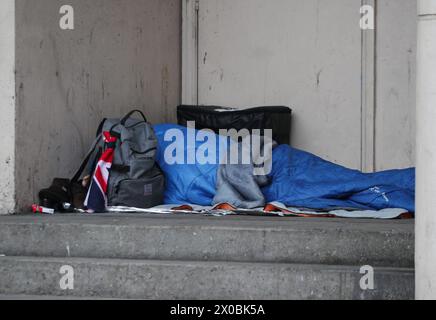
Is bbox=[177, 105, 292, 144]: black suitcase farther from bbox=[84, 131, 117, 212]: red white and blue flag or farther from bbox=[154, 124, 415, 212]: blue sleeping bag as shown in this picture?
bbox=[84, 131, 117, 212]: red white and blue flag

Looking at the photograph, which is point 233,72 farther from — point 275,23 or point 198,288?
point 198,288

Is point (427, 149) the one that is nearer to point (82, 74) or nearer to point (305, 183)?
point (305, 183)

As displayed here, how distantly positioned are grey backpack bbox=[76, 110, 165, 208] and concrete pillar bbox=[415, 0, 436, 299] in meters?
2.10

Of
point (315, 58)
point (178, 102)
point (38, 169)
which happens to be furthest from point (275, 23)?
point (38, 169)

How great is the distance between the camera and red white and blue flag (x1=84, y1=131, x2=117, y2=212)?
15.6 ft

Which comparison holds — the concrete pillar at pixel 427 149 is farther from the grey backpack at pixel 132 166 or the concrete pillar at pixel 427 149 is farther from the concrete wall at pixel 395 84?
the concrete wall at pixel 395 84

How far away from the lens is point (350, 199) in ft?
16.1

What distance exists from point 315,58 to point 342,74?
21cm

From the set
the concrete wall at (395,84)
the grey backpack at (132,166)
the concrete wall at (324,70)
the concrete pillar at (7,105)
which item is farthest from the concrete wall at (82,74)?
the concrete wall at (395,84)

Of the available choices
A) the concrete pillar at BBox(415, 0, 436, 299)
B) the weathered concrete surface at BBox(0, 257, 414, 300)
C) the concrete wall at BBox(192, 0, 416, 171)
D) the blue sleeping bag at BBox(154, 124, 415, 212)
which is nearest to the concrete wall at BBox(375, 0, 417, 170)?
the concrete wall at BBox(192, 0, 416, 171)

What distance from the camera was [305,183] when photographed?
5.03 metres

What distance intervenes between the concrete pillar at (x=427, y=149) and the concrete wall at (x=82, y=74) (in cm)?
220

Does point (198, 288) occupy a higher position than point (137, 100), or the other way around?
point (137, 100)
